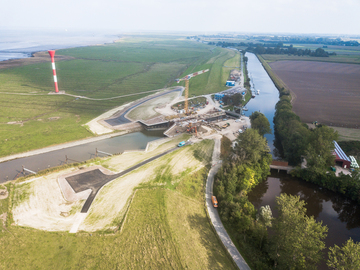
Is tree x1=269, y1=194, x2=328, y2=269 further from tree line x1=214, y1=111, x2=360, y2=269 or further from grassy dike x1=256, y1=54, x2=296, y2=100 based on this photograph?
→ grassy dike x1=256, y1=54, x2=296, y2=100

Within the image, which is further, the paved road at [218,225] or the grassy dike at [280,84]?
the grassy dike at [280,84]

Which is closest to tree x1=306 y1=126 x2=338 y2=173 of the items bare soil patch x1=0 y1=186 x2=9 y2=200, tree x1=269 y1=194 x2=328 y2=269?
tree x1=269 y1=194 x2=328 y2=269

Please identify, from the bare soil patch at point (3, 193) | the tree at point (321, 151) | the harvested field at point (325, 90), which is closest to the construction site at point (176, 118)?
the tree at point (321, 151)

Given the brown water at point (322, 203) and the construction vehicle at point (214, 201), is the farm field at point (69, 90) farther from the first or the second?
the brown water at point (322, 203)

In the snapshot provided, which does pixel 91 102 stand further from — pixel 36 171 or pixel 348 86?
pixel 348 86

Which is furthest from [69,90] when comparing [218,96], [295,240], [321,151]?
[295,240]

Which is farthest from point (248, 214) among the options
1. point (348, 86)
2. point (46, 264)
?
point (348, 86)
